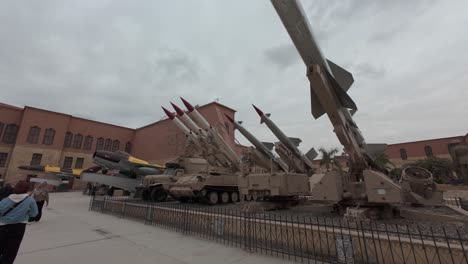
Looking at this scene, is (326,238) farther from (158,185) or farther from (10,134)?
(10,134)

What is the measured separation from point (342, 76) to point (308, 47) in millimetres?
1748

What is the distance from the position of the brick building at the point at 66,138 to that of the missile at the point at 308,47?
1818cm

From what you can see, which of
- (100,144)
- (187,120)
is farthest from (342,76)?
(100,144)

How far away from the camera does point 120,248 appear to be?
4.67 metres

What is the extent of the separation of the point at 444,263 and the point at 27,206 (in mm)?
6400

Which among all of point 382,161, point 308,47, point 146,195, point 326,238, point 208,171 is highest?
point 308,47

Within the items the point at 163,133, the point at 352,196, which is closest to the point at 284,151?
the point at 352,196

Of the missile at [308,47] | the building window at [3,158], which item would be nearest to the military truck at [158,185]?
the missile at [308,47]

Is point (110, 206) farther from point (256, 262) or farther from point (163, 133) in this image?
point (163, 133)

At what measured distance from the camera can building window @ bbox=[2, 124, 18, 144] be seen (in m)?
28.2

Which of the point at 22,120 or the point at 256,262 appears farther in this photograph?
the point at 22,120

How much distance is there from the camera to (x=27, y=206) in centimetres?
340

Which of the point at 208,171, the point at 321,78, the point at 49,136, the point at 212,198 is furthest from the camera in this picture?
the point at 49,136

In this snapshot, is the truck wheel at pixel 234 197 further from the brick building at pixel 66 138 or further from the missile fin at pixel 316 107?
the brick building at pixel 66 138
